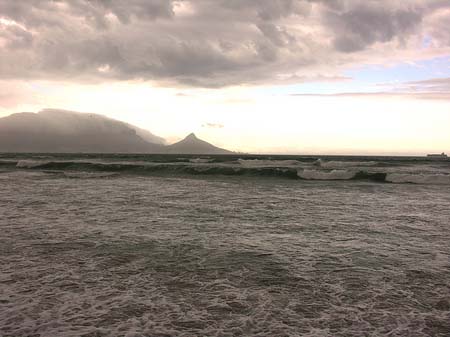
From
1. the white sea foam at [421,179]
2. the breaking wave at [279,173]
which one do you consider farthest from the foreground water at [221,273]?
the breaking wave at [279,173]

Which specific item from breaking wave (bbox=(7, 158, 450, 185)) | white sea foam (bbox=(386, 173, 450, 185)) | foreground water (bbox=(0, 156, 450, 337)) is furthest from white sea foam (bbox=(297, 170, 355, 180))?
foreground water (bbox=(0, 156, 450, 337))

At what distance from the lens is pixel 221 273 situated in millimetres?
6418

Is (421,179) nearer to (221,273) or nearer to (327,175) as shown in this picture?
(327,175)

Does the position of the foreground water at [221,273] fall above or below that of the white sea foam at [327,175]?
below

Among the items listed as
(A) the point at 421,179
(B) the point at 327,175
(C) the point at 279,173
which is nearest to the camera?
(A) the point at 421,179

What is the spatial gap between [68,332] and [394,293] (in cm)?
442

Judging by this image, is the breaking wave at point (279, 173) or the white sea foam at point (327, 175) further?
the white sea foam at point (327, 175)

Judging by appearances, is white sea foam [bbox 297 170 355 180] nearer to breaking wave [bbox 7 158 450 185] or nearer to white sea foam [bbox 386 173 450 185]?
breaking wave [bbox 7 158 450 185]

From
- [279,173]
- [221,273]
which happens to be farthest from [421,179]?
[221,273]

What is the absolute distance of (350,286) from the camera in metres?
5.88

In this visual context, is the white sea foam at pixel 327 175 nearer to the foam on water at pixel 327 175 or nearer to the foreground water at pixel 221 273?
the foam on water at pixel 327 175

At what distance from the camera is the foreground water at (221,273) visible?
456cm

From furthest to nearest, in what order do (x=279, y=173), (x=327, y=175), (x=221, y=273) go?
(x=279, y=173), (x=327, y=175), (x=221, y=273)

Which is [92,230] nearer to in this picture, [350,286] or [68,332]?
[68,332]
